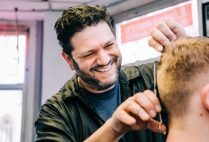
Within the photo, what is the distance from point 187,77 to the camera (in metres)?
1.15

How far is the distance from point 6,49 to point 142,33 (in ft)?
6.03

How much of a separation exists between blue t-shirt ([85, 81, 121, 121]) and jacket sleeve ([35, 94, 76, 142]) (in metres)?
0.17

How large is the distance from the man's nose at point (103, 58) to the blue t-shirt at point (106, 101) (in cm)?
14

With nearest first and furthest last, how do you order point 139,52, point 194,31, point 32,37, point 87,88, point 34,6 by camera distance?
1. point 87,88
2. point 194,31
3. point 139,52
4. point 34,6
5. point 32,37

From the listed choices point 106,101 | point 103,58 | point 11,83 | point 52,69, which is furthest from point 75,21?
point 11,83

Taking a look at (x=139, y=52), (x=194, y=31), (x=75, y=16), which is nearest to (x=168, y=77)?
(x=75, y=16)

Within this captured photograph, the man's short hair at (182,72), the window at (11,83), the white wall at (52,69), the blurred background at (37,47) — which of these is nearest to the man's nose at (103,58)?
the man's short hair at (182,72)

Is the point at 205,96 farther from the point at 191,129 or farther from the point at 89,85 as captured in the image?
the point at 89,85

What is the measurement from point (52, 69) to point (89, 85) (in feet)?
8.18

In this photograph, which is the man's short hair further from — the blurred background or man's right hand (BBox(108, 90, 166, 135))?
the blurred background

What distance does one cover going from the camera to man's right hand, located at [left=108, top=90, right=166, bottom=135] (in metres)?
1.11

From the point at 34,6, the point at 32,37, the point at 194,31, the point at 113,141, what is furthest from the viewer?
the point at 32,37

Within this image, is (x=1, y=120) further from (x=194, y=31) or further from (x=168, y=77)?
(x=168, y=77)

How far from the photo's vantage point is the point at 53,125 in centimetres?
168
